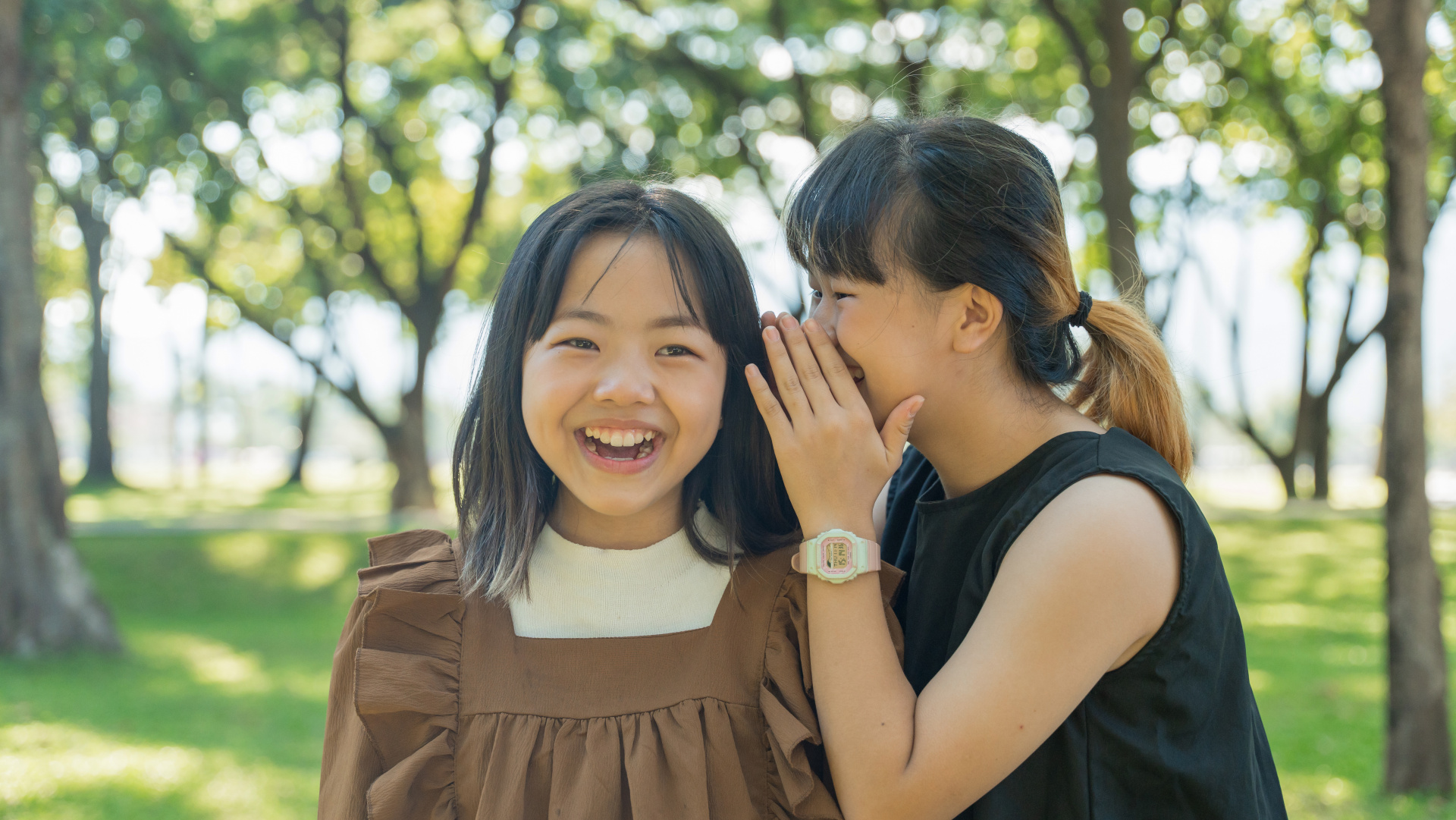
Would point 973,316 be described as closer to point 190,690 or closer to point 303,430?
point 190,690

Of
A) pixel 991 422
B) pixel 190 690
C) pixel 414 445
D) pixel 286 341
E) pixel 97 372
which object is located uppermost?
pixel 991 422

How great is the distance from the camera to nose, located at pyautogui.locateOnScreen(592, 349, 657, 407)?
1752 mm

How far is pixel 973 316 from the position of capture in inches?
75.8

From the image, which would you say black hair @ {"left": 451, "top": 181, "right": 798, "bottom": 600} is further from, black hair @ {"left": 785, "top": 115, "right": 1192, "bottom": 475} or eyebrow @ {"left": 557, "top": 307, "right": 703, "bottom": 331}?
black hair @ {"left": 785, "top": 115, "right": 1192, "bottom": 475}

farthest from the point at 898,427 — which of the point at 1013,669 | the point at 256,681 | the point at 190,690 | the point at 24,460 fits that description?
the point at 24,460

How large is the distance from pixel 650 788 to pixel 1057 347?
1.09 m

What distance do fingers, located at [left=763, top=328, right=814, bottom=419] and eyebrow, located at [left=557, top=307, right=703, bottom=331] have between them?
0.16 m

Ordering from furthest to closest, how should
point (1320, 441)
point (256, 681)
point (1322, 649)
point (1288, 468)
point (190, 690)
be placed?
point (1288, 468) < point (1320, 441) < point (1322, 649) < point (256, 681) < point (190, 690)

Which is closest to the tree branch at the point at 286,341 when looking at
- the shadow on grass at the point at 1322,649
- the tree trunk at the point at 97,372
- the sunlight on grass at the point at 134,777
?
the tree trunk at the point at 97,372

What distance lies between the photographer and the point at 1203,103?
15.0m

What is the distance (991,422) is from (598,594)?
788mm

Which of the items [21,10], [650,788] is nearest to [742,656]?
[650,788]

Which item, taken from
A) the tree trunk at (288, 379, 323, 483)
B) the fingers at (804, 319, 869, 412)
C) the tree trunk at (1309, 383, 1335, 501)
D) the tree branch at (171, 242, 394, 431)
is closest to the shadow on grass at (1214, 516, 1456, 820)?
the tree trunk at (1309, 383, 1335, 501)

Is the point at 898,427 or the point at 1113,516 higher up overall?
the point at 898,427
